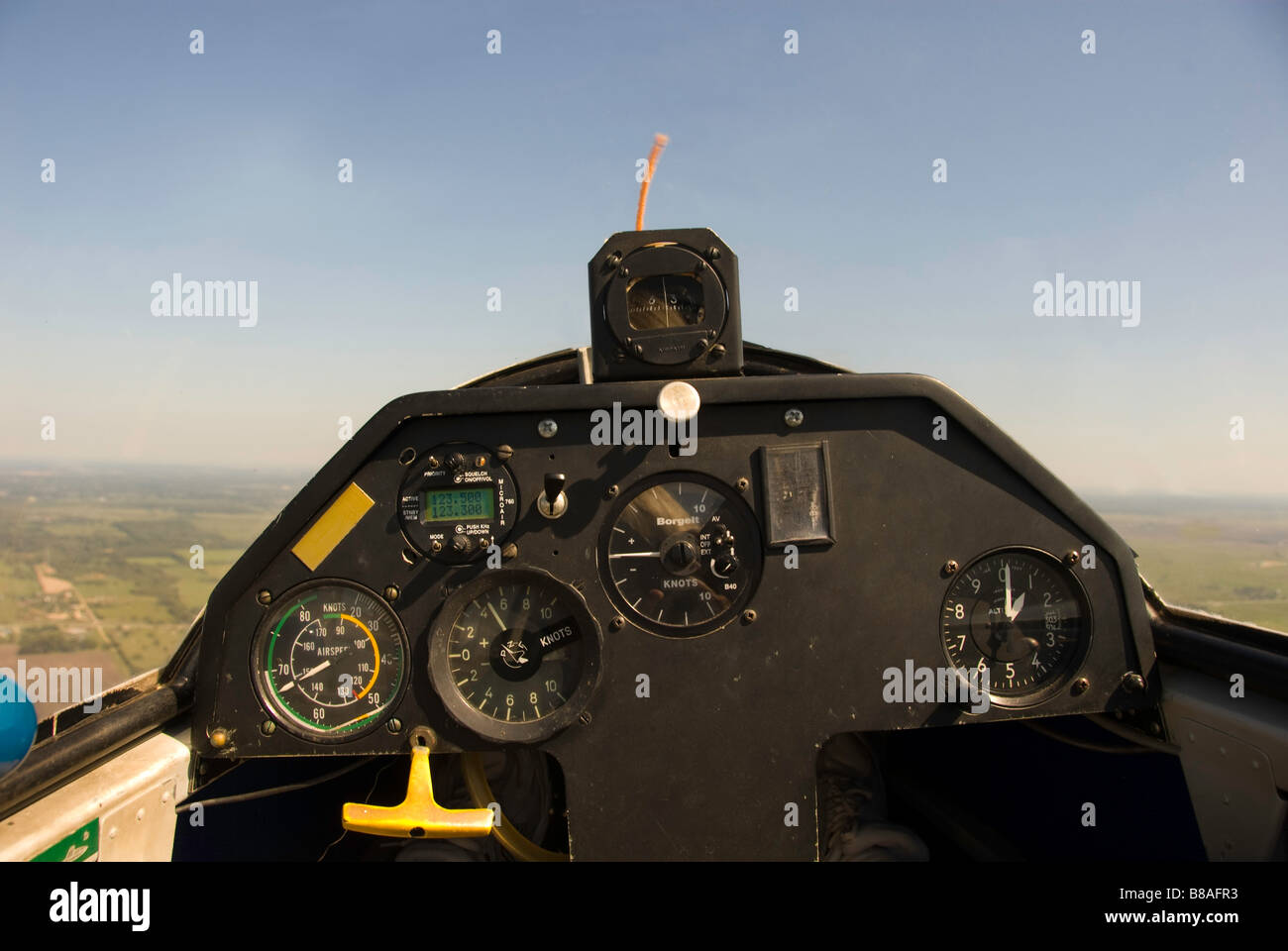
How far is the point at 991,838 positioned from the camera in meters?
2.73

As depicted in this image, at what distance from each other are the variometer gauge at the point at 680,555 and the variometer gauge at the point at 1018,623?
61 cm

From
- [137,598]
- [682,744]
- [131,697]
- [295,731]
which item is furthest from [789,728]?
[137,598]

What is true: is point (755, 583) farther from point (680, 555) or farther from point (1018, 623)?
point (1018, 623)

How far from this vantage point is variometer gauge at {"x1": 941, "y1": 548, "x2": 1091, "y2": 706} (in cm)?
223

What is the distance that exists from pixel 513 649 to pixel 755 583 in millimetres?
706

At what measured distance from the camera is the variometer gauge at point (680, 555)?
2185 mm

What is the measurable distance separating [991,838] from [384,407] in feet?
8.15

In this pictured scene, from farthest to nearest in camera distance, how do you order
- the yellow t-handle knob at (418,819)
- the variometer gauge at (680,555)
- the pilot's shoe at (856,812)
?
the pilot's shoe at (856,812), the variometer gauge at (680,555), the yellow t-handle knob at (418,819)
